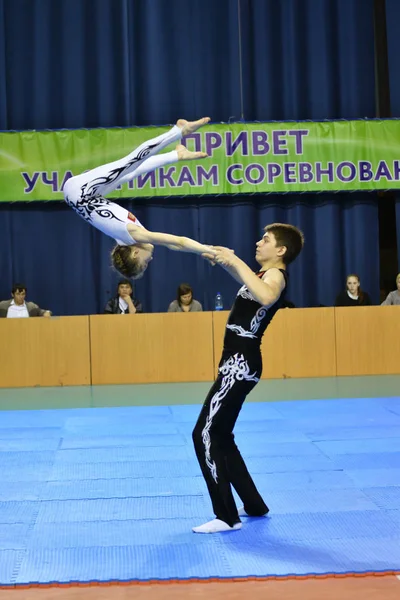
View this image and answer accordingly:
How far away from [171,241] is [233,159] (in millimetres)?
8179

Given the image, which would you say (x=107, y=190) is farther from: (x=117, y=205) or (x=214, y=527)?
(x=214, y=527)

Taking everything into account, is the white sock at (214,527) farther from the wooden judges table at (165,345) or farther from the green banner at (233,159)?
the green banner at (233,159)

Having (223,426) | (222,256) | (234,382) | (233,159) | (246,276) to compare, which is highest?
(233,159)

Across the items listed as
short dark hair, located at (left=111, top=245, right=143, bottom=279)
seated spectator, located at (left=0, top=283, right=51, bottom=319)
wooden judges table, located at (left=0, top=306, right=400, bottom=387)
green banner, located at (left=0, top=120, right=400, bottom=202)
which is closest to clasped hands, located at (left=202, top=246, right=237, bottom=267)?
short dark hair, located at (left=111, top=245, right=143, bottom=279)

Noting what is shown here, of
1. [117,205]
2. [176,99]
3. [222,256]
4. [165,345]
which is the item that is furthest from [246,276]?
[176,99]

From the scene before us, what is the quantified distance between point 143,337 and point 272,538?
6.64 metres

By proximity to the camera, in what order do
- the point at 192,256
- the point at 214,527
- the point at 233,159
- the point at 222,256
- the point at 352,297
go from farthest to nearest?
the point at 192,256 → the point at 233,159 → the point at 352,297 → the point at 214,527 → the point at 222,256

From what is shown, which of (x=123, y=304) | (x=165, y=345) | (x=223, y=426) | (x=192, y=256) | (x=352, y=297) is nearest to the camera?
(x=223, y=426)

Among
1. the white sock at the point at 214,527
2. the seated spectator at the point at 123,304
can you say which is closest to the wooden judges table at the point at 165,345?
the seated spectator at the point at 123,304

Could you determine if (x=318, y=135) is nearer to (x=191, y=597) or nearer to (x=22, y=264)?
(x=22, y=264)

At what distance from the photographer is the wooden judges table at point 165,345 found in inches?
412

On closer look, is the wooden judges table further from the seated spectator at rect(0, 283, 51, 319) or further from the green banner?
the green banner

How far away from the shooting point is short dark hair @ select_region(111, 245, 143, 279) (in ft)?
15.6

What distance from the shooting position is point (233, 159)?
1193 cm
